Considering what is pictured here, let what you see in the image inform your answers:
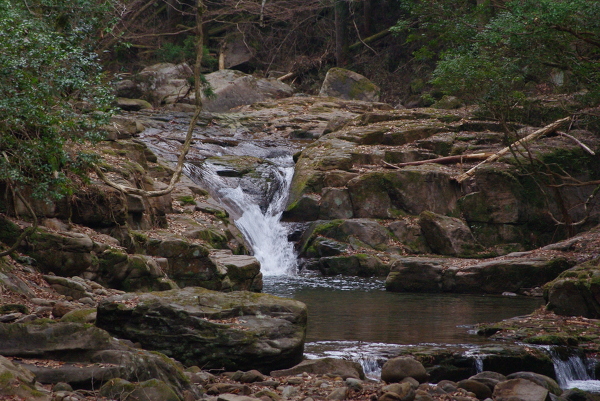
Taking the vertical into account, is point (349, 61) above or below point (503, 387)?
above

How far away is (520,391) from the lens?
6234mm

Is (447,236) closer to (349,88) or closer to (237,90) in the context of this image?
(349,88)

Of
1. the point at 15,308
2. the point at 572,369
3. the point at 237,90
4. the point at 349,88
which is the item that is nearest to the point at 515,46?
the point at 572,369

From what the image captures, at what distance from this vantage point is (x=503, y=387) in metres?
6.38

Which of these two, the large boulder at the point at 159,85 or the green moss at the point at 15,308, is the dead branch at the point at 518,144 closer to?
the green moss at the point at 15,308

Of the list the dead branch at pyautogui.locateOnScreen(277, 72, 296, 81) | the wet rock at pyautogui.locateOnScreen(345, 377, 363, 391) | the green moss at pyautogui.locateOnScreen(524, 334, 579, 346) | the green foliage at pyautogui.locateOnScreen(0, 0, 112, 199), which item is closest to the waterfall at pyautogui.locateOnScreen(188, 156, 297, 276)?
the green foliage at pyautogui.locateOnScreen(0, 0, 112, 199)

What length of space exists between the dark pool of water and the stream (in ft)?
0.05

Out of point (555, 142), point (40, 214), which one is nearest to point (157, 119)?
point (555, 142)

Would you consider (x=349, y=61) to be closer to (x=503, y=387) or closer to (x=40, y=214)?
(x=40, y=214)

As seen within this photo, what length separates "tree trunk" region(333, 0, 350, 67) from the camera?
35.5 meters

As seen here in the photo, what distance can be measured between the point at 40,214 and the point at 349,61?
29.8 m

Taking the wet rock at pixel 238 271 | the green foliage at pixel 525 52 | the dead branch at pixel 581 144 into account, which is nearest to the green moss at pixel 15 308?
the wet rock at pixel 238 271

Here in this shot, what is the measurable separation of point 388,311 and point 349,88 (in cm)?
2280

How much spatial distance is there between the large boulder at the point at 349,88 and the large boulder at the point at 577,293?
2329 centimetres
